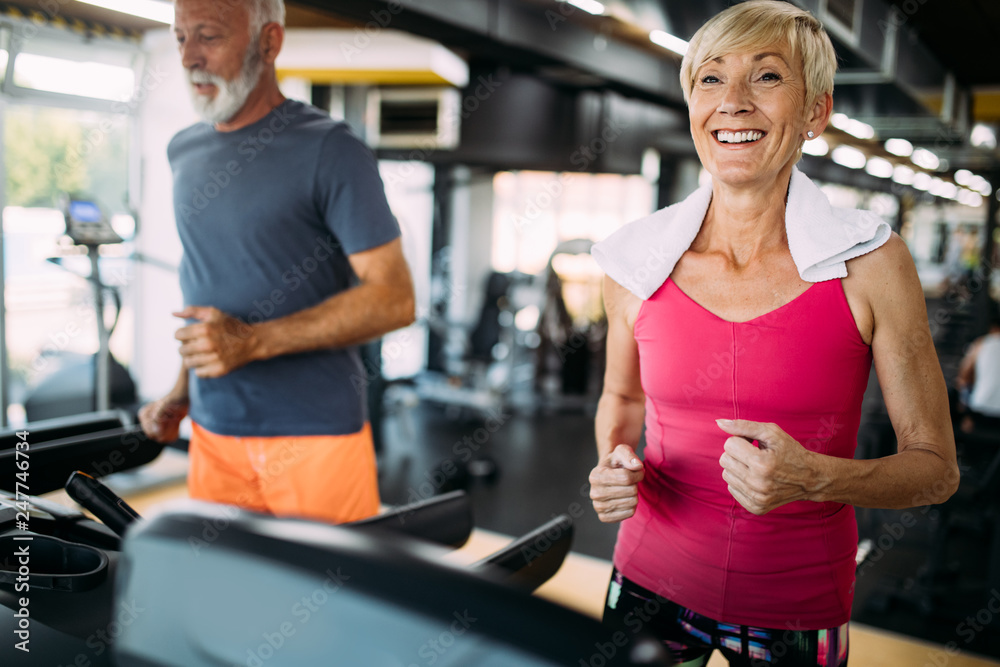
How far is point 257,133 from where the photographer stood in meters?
1.50

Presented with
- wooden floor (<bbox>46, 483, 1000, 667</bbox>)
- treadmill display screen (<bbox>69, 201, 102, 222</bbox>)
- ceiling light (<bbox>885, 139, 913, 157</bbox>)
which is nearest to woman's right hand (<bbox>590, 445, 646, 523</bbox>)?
wooden floor (<bbox>46, 483, 1000, 667</bbox>)

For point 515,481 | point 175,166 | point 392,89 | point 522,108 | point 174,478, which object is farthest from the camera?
point 392,89

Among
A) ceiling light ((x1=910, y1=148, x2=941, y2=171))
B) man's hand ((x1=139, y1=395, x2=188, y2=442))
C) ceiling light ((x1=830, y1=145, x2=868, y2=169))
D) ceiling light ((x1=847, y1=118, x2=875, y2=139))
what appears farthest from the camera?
ceiling light ((x1=830, y1=145, x2=868, y2=169))

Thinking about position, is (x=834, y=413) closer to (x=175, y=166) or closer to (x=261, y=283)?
(x=261, y=283)

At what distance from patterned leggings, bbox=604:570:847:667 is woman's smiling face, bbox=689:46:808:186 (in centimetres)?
62

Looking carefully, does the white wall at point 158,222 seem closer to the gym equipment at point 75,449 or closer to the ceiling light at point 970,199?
the gym equipment at point 75,449

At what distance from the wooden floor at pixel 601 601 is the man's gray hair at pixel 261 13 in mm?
937

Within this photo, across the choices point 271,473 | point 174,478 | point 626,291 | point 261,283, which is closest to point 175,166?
point 261,283

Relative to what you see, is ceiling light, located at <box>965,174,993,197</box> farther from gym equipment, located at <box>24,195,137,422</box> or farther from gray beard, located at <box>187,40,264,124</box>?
gray beard, located at <box>187,40,264,124</box>

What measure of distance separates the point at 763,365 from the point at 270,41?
1128 mm

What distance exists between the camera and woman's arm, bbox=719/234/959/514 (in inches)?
35.7

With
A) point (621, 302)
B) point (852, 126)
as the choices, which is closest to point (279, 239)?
point (621, 302)

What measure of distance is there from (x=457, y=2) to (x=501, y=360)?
174 inches

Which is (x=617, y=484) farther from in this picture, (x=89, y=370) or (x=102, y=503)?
(x=89, y=370)
